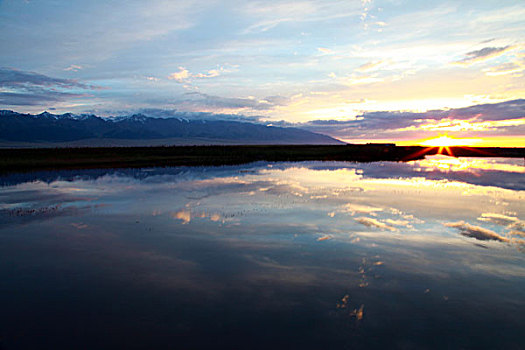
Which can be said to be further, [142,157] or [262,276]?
[142,157]

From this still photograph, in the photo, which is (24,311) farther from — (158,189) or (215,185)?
(215,185)

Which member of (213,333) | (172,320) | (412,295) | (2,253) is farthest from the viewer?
(2,253)

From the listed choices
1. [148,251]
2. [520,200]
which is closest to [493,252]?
[148,251]

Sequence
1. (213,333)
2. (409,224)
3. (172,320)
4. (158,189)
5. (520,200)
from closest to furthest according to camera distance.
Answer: (213,333)
(172,320)
(409,224)
(520,200)
(158,189)

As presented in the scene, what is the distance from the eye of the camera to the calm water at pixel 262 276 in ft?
22.6

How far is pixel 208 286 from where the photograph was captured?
9.02m

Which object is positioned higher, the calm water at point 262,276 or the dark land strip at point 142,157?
the dark land strip at point 142,157

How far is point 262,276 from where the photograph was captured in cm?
964

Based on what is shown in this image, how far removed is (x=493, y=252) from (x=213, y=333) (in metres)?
9.87

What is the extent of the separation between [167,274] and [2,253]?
20.1ft

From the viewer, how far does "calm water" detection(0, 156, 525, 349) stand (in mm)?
6895

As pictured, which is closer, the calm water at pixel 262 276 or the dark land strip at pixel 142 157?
the calm water at pixel 262 276

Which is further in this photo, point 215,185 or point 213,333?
point 215,185

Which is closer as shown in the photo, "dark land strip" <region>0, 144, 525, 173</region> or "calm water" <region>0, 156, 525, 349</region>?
"calm water" <region>0, 156, 525, 349</region>
